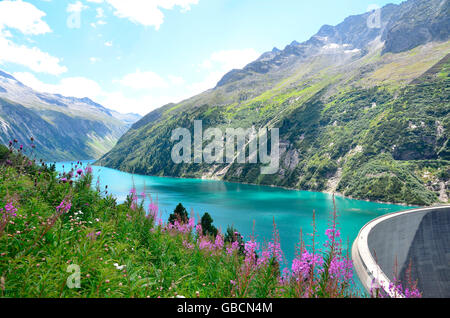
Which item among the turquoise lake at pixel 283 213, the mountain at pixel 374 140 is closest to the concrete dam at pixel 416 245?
the turquoise lake at pixel 283 213

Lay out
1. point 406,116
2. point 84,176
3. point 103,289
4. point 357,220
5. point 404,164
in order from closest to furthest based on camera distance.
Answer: point 103,289
point 84,176
point 357,220
point 404,164
point 406,116

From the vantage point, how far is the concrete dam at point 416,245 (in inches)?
997

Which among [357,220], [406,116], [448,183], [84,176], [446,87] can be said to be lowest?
[357,220]

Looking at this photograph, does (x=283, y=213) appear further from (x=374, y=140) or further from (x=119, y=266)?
(x=374, y=140)

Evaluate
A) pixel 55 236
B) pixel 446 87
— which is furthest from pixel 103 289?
pixel 446 87

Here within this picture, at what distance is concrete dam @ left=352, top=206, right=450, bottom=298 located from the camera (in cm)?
2533

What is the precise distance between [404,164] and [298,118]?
86047 mm

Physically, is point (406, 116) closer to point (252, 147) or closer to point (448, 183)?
point (448, 183)

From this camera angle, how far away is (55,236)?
5.54m

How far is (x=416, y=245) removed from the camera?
1174 inches

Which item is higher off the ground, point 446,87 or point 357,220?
point 446,87

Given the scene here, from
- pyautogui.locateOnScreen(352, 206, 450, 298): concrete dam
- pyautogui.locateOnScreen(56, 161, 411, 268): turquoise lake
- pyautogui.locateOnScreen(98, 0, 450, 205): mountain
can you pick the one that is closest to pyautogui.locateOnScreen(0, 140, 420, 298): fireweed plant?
pyautogui.locateOnScreen(352, 206, 450, 298): concrete dam
